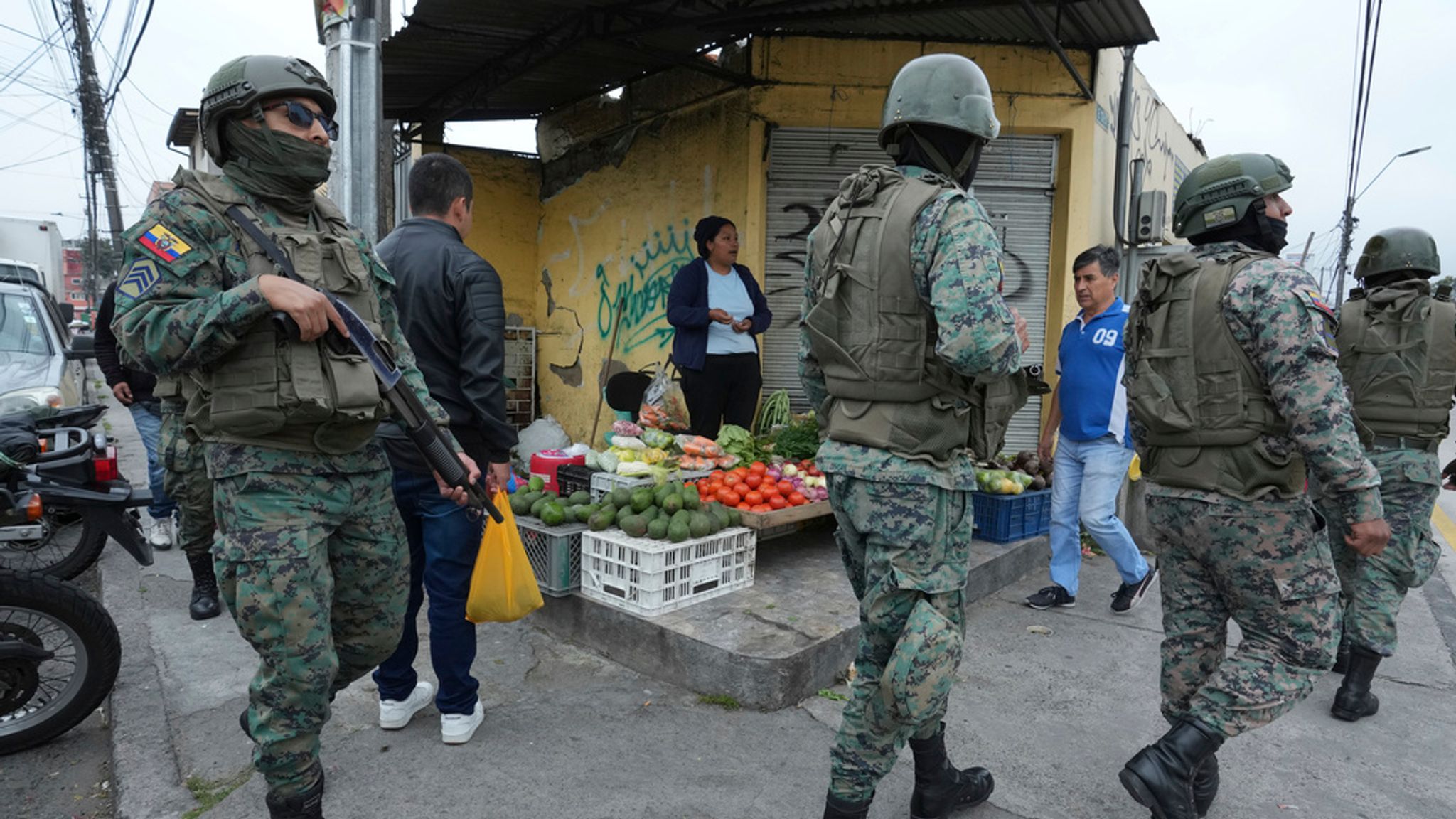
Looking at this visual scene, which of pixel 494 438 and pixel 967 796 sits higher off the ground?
pixel 494 438

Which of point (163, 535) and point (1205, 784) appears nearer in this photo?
point (1205, 784)

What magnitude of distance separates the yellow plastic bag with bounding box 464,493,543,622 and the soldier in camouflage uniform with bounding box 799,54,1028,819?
1.26 metres

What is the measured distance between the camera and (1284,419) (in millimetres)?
2465

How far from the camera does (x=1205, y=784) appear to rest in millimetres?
2699

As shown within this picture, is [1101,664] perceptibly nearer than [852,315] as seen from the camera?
No

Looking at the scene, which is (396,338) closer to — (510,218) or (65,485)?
(65,485)

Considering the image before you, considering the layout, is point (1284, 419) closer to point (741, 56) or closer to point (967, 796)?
point (967, 796)

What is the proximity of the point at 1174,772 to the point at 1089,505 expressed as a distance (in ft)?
7.72

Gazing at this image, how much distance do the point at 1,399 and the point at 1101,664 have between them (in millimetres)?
6777

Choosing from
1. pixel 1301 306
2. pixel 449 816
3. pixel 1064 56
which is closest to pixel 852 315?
pixel 1301 306

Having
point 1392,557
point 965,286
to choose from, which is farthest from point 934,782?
point 1392,557

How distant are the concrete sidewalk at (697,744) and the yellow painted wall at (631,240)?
13.3 feet

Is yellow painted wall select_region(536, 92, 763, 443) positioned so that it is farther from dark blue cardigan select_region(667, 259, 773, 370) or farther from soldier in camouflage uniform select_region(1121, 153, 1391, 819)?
soldier in camouflage uniform select_region(1121, 153, 1391, 819)

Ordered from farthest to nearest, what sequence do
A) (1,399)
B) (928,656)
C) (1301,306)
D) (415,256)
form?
(1,399), (415,256), (1301,306), (928,656)
